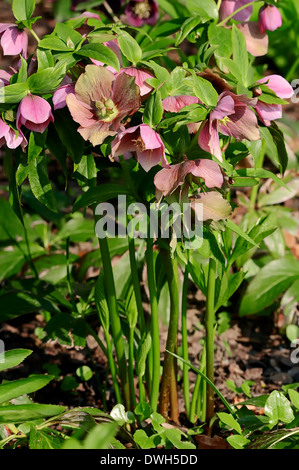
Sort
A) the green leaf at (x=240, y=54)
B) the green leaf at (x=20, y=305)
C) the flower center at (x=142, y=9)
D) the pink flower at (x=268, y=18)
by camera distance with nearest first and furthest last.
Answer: the green leaf at (x=240, y=54), the pink flower at (x=268, y=18), the green leaf at (x=20, y=305), the flower center at (x=142, y=9)

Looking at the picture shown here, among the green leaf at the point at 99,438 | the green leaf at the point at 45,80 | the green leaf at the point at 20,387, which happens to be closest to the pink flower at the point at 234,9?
the green leaf at the point at 45,80

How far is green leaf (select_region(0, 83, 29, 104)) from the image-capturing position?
862mm

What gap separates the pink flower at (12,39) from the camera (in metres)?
0.96

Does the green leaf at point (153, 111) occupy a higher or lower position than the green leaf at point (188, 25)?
lower

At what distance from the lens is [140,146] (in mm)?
840

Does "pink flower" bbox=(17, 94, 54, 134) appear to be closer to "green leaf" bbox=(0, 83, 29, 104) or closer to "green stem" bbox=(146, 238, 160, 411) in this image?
"green leaf" bbox=(0, 83, 29, 104)

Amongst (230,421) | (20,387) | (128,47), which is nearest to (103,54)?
(128,47)

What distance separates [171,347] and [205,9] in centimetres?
59

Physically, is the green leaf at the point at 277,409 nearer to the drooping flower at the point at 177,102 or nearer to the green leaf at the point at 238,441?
the green leaf at the point at 238,441

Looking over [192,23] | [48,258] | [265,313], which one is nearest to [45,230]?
[48,258]

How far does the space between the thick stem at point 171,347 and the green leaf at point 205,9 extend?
409 mm

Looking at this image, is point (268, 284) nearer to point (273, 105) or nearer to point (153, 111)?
point (273, 105)

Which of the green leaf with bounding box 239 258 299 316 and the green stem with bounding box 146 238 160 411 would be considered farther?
the green leaf with bounding box 239 258 299 316

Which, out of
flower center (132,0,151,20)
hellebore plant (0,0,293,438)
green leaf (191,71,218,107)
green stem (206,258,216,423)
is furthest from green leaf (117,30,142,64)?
flower center (132,0,151,20)
